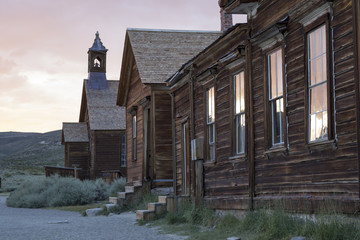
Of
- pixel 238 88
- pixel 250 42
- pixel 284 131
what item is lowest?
pixel 284 131

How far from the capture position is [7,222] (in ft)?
53.1

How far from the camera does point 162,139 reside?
20.6m

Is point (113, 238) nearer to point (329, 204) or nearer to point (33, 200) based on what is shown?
point (329, 204)

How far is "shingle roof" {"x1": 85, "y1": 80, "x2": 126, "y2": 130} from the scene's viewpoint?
37281 millimetres

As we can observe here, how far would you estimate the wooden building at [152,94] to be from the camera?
2053cm

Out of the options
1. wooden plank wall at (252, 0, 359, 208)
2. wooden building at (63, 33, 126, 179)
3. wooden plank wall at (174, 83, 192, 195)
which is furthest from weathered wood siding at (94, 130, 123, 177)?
wooden plank wall at (252, 0, 359, 208)

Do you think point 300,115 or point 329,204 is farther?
point 300,115

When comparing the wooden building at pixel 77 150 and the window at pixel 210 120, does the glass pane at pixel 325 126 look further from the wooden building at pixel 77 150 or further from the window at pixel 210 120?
the wooden building at pixel 77 150

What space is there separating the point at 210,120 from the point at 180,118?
2949 millimetres

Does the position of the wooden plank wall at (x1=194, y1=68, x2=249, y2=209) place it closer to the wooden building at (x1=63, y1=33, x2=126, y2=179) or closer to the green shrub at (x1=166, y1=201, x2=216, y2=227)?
the green shrub at (x1=166, y1=201, x2=216, y2=227)

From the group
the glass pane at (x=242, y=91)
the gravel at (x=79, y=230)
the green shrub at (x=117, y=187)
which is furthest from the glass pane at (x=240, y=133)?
the green shrub at (x=117, y=187)

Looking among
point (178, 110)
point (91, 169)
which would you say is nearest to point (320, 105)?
point (178, 110)

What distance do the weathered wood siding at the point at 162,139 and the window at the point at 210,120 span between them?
632cm

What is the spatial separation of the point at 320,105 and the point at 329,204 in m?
1.49
